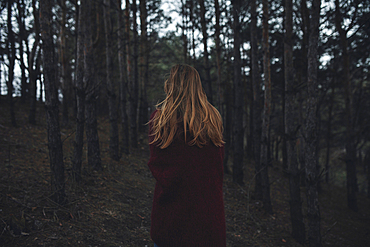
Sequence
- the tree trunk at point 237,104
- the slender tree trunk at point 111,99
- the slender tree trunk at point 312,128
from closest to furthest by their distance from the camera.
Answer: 1. the slender tree trunk at point 312,128
2. the slender tree trunk at point 111,99
3. the tree trunk at point 237,104

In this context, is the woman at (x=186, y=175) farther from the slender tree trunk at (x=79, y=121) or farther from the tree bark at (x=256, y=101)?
the tree bark at (x=256, y=101)

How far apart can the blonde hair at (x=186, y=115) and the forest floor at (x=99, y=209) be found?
3.01 m

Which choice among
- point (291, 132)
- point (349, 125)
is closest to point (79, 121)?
point (291, 132)

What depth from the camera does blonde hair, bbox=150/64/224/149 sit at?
1908mm

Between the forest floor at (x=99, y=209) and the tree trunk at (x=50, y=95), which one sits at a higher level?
the tree trunk at (x=50, y=95)

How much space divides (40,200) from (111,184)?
2505 mm

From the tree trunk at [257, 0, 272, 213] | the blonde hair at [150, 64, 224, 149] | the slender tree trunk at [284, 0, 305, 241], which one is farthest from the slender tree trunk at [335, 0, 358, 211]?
the blonde hair at [150, 64, 224, 149]

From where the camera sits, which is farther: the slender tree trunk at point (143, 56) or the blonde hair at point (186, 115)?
the slender tree trunk at point (143, 56)

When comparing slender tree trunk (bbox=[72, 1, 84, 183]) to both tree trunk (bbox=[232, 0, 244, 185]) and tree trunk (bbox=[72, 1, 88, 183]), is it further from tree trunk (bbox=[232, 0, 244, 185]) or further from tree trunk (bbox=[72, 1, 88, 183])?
tree trunk (bbox=[232, 0, 244, 185])

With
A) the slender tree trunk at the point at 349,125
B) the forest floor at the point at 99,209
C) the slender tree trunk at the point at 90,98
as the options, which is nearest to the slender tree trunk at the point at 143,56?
the forest floor at the point at 99,209

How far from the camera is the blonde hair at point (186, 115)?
6.26 ft

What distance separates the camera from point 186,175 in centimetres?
189

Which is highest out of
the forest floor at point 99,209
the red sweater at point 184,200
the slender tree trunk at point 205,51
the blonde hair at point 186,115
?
the slender tree trunk at point 205,51

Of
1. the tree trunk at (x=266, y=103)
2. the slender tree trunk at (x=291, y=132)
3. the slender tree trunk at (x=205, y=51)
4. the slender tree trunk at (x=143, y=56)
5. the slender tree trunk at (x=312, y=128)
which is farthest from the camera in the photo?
the slender tree trunk at (x=143, y=56)
